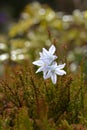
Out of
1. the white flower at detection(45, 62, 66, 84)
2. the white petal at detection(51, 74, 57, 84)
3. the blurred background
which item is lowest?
Answer: the white petal at detection(51, 74, 57, 84)

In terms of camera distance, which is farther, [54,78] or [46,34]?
[46,34]

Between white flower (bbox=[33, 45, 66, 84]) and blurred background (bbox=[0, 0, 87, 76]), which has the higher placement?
blurred background (bbox=[0, 0, 87, 76])

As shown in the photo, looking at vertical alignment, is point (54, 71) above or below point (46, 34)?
below

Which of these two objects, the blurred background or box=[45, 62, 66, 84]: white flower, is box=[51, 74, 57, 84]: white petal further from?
the blurred background

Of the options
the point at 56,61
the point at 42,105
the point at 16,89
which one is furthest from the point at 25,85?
the point at 42,105

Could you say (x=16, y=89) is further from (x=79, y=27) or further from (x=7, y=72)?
(x=79, y=27)

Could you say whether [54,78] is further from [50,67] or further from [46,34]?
[46,34]

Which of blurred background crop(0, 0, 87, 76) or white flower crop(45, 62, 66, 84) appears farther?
blurred background crop(0, 0, 87, 76)

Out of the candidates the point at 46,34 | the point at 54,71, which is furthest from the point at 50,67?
the point at 46,34

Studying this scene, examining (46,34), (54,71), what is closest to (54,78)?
(54,71)

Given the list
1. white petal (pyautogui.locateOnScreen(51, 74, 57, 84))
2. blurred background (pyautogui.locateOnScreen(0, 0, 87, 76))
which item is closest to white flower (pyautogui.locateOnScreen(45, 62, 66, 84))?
white petal (pyautogui.locateOnScreen(51, 74, 57, 84))

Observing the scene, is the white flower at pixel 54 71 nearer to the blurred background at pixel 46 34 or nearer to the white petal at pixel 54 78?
the white petal at pixel 54 78

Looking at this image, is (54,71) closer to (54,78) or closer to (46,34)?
(54,78)
